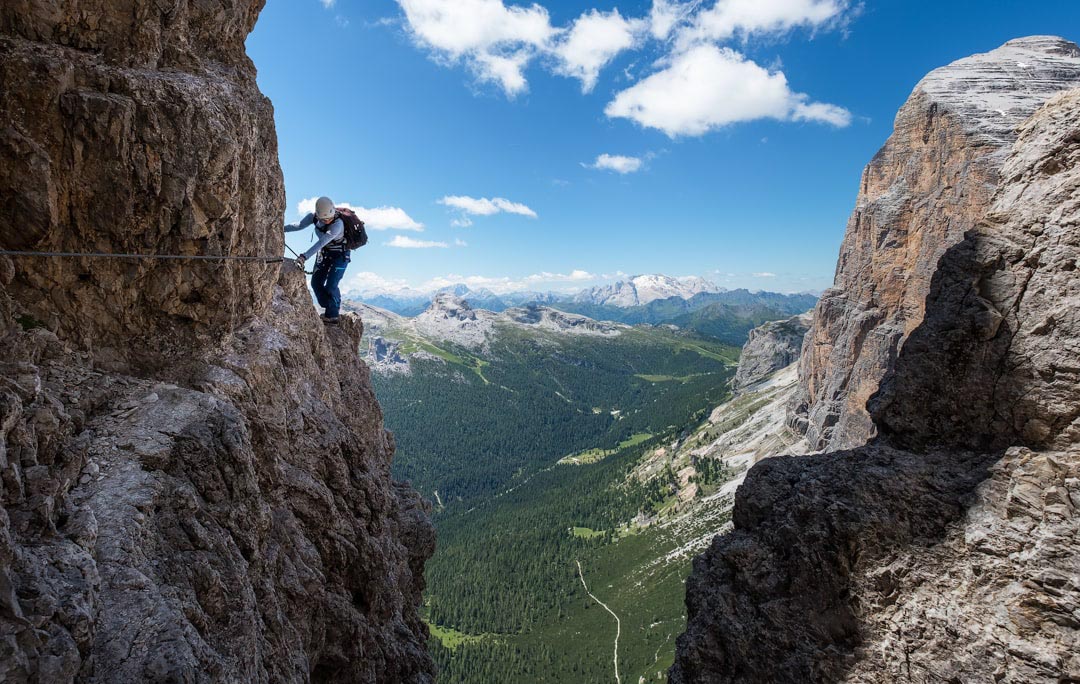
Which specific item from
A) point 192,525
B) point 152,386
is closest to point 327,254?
point 152,386

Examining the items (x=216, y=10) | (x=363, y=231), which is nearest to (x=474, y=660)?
(x=363, y=231)

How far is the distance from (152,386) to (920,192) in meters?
80.4

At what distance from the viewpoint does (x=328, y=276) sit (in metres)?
19.3

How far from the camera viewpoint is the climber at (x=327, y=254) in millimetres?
16812

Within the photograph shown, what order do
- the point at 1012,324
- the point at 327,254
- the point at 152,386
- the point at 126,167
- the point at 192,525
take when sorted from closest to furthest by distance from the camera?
the point at 192,525 → the point at 126,167 → the point at 152,386 → the point at 1012,324 → the point at 327,254

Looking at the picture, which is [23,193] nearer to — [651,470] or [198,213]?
[198,213]

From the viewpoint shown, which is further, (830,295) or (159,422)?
(830,295)

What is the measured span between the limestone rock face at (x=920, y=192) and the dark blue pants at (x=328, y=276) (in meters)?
40.7

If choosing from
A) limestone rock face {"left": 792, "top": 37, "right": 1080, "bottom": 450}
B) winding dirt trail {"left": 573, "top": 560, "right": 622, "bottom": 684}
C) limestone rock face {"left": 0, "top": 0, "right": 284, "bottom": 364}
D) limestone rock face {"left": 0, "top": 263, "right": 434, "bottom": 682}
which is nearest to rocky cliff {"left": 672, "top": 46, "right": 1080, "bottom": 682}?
limestone rock face {"left": 0, "top": 263, "right": 434, "bottom": 682}

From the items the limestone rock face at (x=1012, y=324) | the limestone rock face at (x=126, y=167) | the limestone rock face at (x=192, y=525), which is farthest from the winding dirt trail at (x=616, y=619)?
the limestone rock face at (x=126, y=167)

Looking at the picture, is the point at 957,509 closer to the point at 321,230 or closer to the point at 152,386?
the point at 152,386

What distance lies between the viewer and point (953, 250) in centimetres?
1509

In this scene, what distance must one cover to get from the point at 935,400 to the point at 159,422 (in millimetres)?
19145

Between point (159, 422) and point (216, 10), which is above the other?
point (216, 10)
